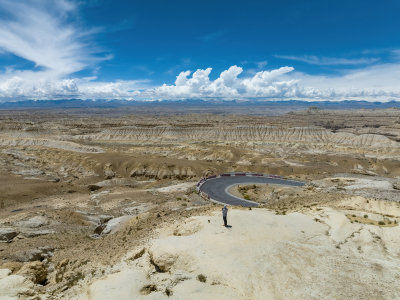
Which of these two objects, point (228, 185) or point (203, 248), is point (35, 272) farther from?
point (228, 185)

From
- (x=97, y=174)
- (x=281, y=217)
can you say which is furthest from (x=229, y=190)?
(x=97, y=174)

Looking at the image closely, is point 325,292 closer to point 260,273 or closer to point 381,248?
point 260,273

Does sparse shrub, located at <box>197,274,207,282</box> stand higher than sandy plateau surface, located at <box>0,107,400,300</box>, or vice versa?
sparse shrub, located at <box>197,274,207,282</box>

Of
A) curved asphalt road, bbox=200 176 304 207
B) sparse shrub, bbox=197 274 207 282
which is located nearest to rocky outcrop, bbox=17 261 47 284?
sparse shrub, bbox=197 274 207 282

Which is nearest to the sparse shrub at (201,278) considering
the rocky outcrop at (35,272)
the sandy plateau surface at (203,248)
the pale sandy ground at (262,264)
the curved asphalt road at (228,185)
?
the sandy plateau surface at (203,248)

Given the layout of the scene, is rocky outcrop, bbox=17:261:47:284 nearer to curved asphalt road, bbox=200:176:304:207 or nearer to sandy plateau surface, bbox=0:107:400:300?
sandy plateau surface, bbox=0:107:400:300
